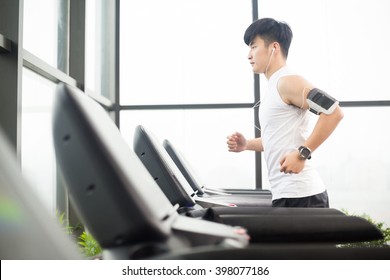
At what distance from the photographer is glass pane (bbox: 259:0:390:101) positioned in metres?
4.25

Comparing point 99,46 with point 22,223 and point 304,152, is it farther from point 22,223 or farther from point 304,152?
point 22,223

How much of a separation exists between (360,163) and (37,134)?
10.7 ft

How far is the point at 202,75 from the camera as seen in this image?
445 centimetres

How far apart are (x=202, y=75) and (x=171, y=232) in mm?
3928

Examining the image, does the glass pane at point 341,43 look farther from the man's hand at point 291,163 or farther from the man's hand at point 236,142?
the man's hand at point 291,163

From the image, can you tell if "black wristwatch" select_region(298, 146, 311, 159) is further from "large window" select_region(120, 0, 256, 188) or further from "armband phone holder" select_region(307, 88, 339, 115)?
"large window" select_region(120, 0, 256, 188)

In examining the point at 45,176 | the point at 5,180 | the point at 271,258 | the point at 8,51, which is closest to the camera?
the point at 5,180

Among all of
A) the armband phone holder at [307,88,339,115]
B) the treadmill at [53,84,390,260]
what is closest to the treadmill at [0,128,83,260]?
the treadmill at [53,84,390,260]

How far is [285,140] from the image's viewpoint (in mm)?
1528

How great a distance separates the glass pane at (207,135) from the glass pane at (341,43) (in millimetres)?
915

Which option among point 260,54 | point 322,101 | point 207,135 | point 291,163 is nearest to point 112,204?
point 291,163

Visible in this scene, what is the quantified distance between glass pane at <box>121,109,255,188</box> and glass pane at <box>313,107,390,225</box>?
84cm
